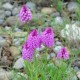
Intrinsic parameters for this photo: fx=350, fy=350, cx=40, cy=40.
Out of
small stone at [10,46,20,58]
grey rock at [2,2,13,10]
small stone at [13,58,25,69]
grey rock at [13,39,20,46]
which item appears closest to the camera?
small stone at [13,58,25,69]

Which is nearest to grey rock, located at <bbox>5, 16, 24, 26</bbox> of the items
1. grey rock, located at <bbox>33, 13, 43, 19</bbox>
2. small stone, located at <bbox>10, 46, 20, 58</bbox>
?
grey rock, located at <bbox>33, 13, 43, 19</bbox>

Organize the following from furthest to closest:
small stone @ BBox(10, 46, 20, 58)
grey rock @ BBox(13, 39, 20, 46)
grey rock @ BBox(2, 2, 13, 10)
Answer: grey rock @ BBox(2, 2, 13, 10) < grey rock @ BBox(13, 39, 20, 46) < small stone @ BBox(10, 46, 20, 58)

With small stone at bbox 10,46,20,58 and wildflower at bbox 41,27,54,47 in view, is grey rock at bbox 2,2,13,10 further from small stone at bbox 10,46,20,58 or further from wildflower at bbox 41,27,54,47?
wildflower at bbox 41,27,54,47

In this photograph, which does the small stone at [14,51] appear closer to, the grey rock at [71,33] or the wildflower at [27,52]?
the grey rock at [71,33]

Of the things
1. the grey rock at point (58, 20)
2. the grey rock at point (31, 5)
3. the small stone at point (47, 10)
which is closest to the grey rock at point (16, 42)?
the grey rock at point (58, 20)

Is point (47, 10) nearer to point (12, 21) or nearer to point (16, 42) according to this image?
point (12, 21)

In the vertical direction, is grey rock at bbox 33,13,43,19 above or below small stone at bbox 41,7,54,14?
below

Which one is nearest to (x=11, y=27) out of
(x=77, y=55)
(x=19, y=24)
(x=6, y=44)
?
(x=19, y=24)

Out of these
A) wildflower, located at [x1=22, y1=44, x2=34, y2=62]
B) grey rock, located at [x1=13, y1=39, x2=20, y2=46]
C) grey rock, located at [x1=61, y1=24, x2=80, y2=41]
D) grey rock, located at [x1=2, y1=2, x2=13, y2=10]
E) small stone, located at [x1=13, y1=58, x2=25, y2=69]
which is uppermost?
wildflower, located at [x1=22, y1=44, x2=34, y2=62]
